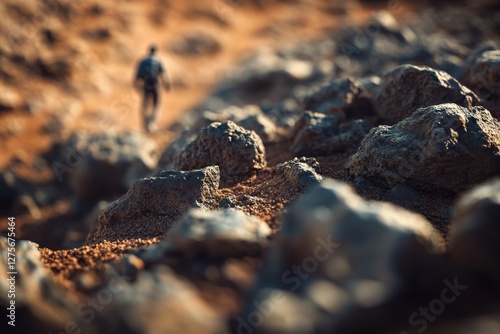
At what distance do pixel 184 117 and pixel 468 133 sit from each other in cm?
809

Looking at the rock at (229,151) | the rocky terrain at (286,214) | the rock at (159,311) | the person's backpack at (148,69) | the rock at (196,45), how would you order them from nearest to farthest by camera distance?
1. the rock at (159,311)
2. the rocky terrain at (286,214)
3. the rock at (229,151)
4. the person's backpack at (148,69)
5. the rock at (196,45)

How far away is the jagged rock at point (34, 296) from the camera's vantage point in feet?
8.52

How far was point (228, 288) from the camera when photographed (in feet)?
8.98

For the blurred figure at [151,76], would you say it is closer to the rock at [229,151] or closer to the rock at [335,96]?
the rock at [335,96]

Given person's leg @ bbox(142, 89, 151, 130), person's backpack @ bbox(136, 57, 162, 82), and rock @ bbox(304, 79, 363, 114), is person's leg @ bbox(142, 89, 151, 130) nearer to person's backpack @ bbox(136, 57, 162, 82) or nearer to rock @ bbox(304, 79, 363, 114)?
person's backpack @ bbox(136, 57, 162, 82)

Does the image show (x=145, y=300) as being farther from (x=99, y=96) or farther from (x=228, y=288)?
(x=99, y=96)

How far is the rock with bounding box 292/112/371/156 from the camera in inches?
194

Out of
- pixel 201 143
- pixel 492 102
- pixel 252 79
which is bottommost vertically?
pixel 252 79

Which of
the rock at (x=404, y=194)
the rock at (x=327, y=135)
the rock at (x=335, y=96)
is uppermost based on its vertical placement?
the rock at (x=335, y=96)

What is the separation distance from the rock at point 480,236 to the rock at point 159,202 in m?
2.45


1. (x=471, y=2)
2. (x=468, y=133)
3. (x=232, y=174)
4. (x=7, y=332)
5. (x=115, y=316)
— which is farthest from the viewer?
(x=471, y=2)

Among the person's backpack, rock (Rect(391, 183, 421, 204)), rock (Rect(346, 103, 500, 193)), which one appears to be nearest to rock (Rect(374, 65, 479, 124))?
rock (Rect(346, 103, 500, 193))

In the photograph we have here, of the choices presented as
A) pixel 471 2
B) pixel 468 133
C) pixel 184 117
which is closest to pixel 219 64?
pixel 184 117

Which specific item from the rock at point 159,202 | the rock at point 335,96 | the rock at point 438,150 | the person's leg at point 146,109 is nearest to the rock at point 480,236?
the rock at point 438,150
